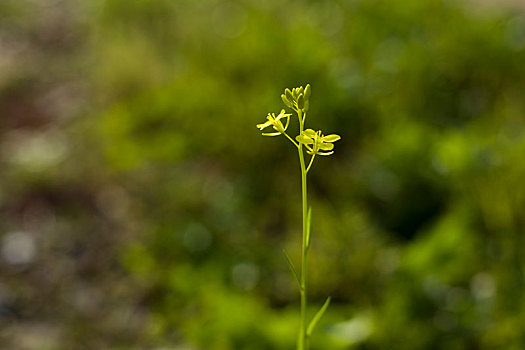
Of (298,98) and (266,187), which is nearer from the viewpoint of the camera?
(298,98)

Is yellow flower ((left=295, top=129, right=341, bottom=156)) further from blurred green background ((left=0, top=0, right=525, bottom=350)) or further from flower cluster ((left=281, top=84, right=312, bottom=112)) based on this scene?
blurred green background ((left=0, top=0, right=525, bottom=350))

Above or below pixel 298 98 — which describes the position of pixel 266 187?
above

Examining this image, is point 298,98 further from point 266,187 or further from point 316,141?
point 266,187

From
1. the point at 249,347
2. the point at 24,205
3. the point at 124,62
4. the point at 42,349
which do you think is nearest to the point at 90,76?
the point at 124,62

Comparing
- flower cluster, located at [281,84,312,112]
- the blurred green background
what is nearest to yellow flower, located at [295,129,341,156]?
flower cluster, located at [281,84,312,112]

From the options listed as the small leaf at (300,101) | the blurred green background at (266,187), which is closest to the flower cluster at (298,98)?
the small leaf at (300,101)

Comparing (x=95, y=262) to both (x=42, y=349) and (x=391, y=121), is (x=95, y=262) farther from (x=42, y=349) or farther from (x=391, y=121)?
(x=391, y=121)

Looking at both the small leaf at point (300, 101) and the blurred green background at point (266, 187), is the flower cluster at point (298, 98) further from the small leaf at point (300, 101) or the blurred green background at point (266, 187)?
the blurred green background at point (266, 187)

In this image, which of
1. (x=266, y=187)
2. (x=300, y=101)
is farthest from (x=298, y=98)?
(x=266, y=187)

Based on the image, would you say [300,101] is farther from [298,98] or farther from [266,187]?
[266,187]

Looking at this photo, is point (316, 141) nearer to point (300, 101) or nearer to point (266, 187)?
point (300, 101)
